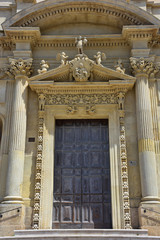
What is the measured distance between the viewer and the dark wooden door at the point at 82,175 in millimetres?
12039

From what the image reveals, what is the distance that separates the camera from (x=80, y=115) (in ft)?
43.0

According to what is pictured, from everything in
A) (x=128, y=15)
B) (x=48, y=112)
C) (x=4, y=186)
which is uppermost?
(x=128, y=15)

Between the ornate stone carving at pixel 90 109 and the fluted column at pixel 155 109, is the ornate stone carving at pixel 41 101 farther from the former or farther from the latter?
the fluted column at pixel 155 109

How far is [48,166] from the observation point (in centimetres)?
1228

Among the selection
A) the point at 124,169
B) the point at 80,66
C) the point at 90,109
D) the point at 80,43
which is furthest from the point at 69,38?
the point at 124,169

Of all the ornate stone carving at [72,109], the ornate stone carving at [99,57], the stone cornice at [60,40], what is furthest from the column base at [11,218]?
the stone cornice at [60,40]

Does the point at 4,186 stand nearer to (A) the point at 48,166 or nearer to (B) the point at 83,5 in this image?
(A) the point at 48,166

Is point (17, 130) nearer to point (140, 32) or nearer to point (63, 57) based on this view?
point (63, 57)

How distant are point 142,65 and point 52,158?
205 inches

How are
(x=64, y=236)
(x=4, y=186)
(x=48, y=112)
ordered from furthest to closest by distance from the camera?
(x=48, y=112) → (x=4, y=186) → (x=64, y=236)

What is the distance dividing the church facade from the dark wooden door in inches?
1.5

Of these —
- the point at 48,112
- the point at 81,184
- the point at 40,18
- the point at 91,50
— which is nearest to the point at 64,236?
the point at 81,184

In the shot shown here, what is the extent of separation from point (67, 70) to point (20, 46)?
2329 millimetres

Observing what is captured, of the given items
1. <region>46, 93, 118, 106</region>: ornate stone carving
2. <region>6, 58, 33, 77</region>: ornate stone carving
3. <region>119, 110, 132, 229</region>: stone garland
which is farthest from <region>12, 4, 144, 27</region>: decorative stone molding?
<region>119, 110, 132, 229</region>: stone garland
